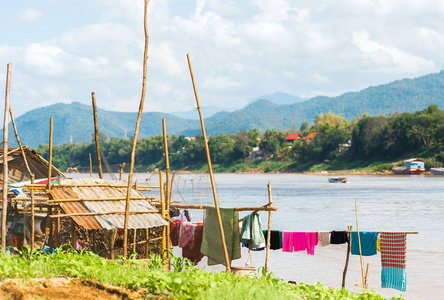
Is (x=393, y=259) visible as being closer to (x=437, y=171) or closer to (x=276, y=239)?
(x=276, y=239)

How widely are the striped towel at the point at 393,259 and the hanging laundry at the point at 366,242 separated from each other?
0.29 meters

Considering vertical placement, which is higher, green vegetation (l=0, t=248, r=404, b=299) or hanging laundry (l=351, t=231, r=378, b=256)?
green vegetation (l=0, t=248, r=404, b=299)

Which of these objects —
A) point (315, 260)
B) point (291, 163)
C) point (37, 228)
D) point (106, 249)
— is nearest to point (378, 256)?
point (315, 260)

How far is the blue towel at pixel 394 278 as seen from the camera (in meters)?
11.8

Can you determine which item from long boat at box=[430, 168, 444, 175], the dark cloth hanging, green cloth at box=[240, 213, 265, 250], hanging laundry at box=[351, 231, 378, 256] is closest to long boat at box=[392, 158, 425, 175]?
long boat at box=[430, 168, 444, 175]

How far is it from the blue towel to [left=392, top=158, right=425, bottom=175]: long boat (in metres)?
66.1

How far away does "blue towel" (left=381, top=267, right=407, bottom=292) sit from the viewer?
A: 11.8m

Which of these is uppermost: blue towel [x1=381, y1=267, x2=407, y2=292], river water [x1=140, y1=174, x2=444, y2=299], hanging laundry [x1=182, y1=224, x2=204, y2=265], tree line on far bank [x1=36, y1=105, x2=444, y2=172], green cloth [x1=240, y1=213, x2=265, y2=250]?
tree line on far bank [x1=36, y1=105, x2=444, y2=172]

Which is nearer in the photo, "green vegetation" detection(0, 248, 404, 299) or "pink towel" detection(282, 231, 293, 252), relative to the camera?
"green vegetation" detection(0, 248, 404, 299)

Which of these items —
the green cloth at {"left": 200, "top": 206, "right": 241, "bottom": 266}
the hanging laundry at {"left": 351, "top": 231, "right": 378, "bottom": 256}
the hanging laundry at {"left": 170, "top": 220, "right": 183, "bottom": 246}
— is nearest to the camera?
the green cloth at {"left": 200, "top": 206, "right": 241, "bottom": 266}

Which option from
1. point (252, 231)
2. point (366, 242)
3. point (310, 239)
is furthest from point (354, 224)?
point (252, 231)

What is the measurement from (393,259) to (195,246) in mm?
4311

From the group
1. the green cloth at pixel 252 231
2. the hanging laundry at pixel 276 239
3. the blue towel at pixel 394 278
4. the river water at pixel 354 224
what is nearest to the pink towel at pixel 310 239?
the hanging laundry at pixel 276 239

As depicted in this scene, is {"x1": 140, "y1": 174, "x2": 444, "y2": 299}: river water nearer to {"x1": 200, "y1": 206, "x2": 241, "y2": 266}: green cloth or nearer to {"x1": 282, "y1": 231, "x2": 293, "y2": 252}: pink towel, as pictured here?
{"x1": 282, "y1": 231, "x2": 293, "y2": 252}: pink towel
